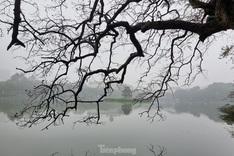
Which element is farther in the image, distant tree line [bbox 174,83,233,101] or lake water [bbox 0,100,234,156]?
distant tree line [bbox 174,83,233,101]

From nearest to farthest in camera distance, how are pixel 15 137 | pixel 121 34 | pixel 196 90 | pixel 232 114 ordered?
pixel 121 34, pixel 232 114, pixel 15 137, pixel 196 90

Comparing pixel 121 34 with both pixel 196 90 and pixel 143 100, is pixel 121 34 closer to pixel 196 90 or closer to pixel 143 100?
pixel 143 100

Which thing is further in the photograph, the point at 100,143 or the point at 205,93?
the point at 205,93

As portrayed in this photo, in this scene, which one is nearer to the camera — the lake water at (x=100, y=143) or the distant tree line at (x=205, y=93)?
the lake water at (x=100, y=143)

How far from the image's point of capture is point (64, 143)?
394 inches

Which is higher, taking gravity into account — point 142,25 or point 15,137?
point 142,25

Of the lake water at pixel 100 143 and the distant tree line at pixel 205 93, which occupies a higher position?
the distant tree line at pixel 205 93

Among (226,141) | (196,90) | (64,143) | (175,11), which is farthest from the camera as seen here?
(196,90)

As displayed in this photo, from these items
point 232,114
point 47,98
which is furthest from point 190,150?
point 47,98

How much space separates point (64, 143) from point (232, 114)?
6.66 m

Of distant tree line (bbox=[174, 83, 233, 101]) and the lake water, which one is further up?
distant tree line (bbox=[174, 83, 233, 101])

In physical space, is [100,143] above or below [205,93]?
below

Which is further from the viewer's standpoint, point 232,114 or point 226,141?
point 226,141

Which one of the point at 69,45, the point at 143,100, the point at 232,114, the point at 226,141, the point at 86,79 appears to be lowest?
the point at 226,141
